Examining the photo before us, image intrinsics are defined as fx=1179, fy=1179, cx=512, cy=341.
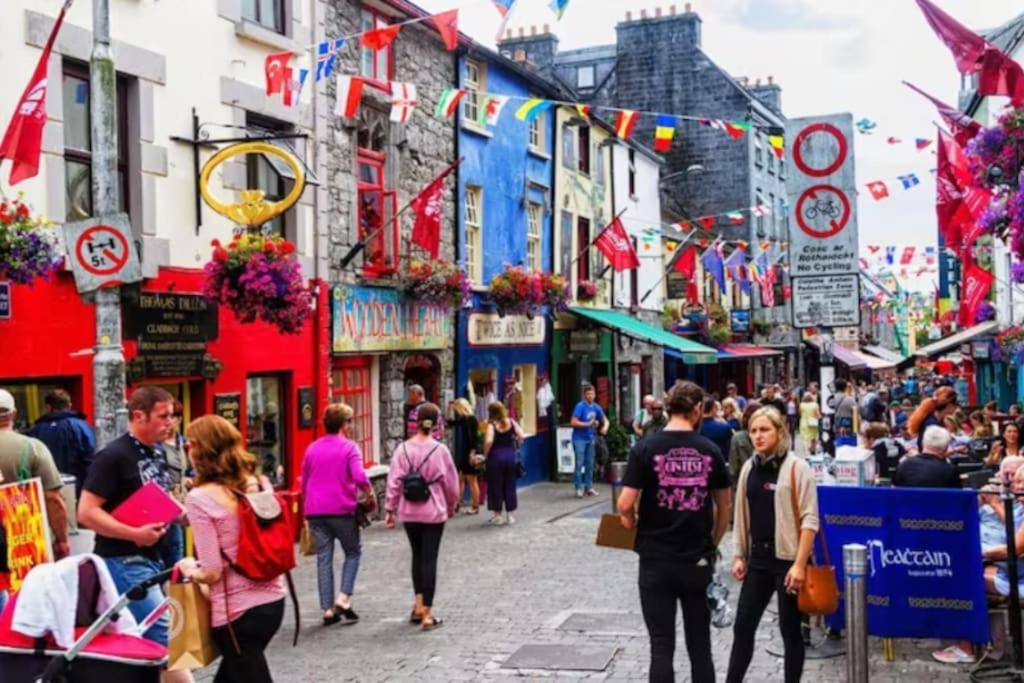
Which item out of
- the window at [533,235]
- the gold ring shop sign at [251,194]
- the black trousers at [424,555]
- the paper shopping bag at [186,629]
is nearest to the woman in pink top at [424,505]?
the black trousers at [424,555]

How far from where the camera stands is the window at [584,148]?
87.7ft

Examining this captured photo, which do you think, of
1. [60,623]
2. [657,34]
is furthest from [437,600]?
[657,34]

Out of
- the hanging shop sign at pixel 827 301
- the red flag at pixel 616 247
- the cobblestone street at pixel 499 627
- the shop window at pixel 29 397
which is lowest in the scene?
the cobblestone street at pixel 499 627

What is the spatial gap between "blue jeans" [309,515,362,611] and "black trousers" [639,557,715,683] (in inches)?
141

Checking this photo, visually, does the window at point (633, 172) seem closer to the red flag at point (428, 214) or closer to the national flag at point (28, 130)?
the red flag at point (428, 214)

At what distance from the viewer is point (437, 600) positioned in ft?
34.0

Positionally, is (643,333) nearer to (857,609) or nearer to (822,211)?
(822,211)

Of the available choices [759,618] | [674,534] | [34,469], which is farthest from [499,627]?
[34,469]

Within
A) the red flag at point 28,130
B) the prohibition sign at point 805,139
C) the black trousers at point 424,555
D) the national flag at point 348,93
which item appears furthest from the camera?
the national flag at point 348,93

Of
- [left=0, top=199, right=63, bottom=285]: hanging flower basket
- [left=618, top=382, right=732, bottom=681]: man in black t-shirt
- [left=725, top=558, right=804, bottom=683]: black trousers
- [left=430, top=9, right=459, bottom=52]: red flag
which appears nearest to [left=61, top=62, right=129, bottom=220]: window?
[left=0, top=199, right=63, bottom=285]: hanging flower basket

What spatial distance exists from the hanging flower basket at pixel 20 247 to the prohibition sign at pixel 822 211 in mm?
6115

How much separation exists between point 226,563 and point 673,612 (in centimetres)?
235

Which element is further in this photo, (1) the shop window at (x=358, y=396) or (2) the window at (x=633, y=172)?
(2) the window at (x=633, y=172)

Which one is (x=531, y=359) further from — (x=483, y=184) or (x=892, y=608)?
(x=892, y=608)
